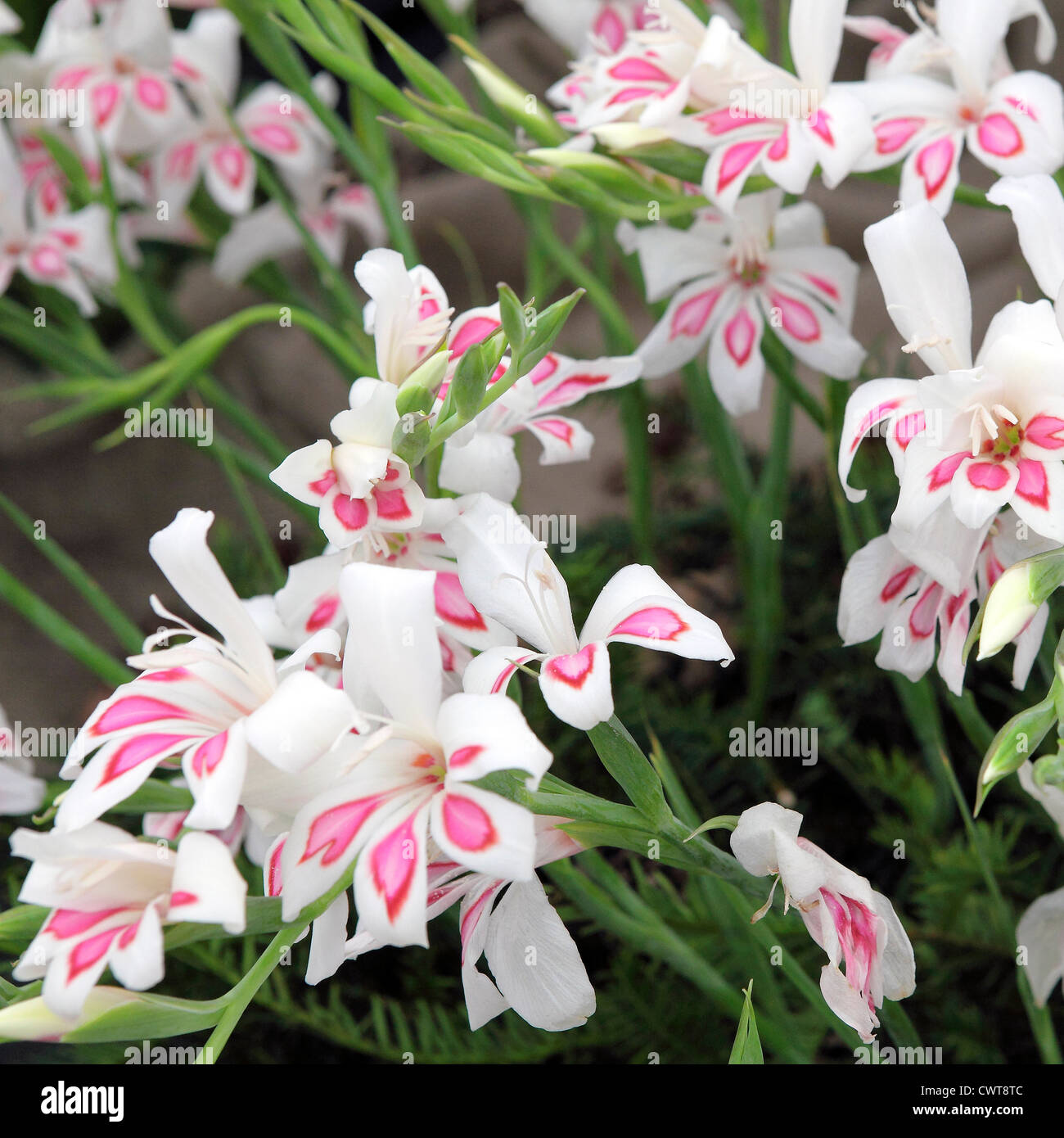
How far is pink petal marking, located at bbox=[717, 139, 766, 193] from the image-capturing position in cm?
35

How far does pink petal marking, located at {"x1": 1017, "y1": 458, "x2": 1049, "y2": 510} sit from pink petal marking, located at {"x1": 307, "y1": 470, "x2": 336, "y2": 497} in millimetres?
154

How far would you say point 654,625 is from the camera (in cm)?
26

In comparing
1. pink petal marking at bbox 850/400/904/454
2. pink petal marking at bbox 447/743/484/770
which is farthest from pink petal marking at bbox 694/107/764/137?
pink petal marking at bbox 447/743/484/770

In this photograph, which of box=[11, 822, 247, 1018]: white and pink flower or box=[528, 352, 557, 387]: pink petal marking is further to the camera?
box=[528, 352, 557, 387]: pink petal marking

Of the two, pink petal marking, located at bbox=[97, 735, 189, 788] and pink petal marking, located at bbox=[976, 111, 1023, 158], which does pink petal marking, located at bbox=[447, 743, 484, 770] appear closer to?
pink petal marking, located at bbox=[97, 735, 189, 788]

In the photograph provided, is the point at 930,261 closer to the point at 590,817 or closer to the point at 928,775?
the point at 590,817

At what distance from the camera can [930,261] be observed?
0.29m

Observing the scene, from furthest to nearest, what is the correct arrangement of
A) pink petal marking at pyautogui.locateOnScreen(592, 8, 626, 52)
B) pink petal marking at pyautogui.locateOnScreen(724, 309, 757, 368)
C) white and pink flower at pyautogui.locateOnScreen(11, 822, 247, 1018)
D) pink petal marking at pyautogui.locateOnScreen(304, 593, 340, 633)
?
pink petal marking at pyautogui.locateOnScreen(592, 8, 626, 52) → pink petal marking at pyautogui.locateOnScreen(724, 309, 757, 368) → pink petal marking at pyautogui.locateOnScreen(304, 593, 340, 633) → white and pink flower at pyautogui.locateOnScreen(11, 822, 247, 1018)

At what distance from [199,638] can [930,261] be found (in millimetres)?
195

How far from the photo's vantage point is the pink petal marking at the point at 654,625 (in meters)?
0.25

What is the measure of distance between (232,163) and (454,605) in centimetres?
35

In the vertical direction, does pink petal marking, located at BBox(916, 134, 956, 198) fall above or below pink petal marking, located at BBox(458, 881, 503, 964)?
above

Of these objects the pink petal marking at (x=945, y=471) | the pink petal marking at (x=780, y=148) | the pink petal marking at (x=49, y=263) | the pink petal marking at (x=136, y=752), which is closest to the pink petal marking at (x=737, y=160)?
the pink petal marking at (x=780, y=148)
